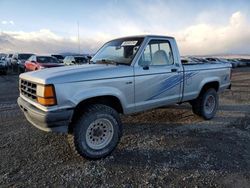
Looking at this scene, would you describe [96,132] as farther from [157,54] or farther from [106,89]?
[157,54]

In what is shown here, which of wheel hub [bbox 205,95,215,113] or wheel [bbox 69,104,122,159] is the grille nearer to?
wheel [bbox 69,104,122,159]

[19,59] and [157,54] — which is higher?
[157,54]

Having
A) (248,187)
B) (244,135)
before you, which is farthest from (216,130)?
(248,187)

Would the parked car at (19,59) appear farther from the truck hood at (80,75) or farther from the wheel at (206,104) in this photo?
the truck hood at (80,75)

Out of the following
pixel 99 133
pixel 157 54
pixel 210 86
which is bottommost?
pixel 99 133

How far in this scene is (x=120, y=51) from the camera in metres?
5.32

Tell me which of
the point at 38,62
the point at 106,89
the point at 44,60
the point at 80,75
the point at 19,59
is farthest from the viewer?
the point at 19,59

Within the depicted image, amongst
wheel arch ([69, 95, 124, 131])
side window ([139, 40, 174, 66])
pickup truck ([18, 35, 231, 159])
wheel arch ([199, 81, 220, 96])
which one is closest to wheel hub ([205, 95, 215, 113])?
wheel arch ([199, 81, 220, 96])

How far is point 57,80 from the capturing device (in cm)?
388

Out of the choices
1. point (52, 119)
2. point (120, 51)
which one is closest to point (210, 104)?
point (120, 51)

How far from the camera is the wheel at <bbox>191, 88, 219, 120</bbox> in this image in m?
6.65

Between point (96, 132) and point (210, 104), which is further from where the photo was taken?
point (210, 104)

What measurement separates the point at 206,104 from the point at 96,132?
356 centimetres

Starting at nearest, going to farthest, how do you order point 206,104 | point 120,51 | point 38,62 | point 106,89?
point 106,89
point 120,51
point 206,104
point 38,62
